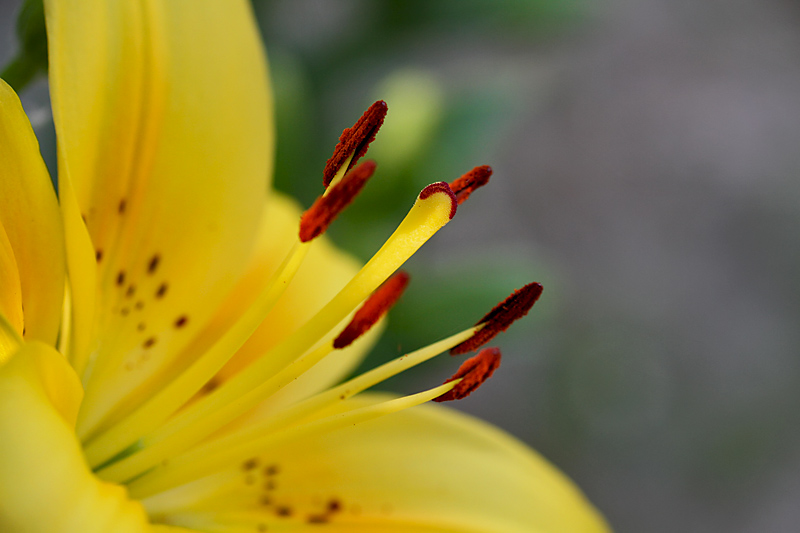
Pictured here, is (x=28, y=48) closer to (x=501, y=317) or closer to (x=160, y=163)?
(x=160, y=163)

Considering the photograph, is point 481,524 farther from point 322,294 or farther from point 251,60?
point 251,60

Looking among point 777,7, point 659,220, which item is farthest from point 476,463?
point 777,7

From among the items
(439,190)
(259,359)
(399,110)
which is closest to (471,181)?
(439,190)

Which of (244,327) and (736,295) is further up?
(736,295)

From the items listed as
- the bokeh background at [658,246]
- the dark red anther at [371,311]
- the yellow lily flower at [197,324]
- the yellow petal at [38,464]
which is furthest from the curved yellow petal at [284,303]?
the bokeh background at [658,246]

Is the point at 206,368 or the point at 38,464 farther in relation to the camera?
the point at 206,368
